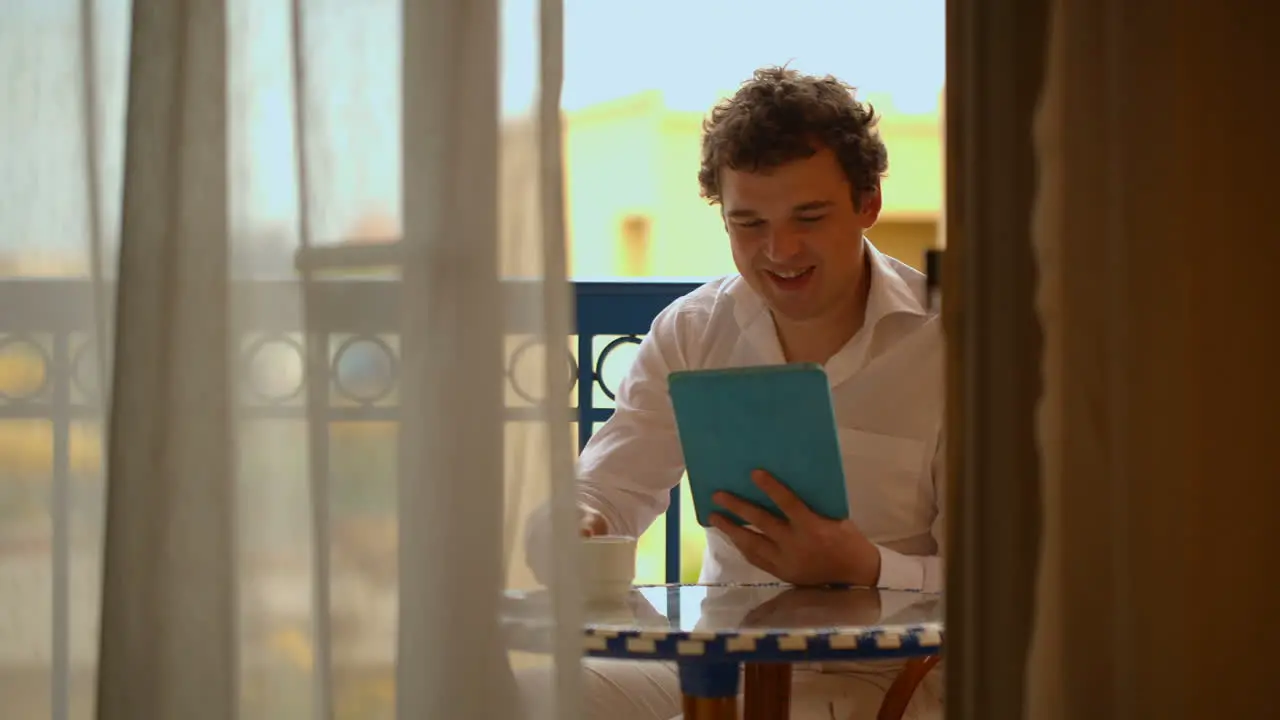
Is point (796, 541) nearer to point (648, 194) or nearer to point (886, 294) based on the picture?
point (886, 294)

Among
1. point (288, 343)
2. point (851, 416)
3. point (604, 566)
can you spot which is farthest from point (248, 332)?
point (851, 416)

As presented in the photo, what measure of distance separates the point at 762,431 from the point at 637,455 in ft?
1.91

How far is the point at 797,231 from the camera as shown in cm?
199

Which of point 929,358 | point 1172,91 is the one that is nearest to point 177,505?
point 1172,91

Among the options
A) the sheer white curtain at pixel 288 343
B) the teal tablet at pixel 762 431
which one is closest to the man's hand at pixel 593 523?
the teal tablet at pixel 762 431

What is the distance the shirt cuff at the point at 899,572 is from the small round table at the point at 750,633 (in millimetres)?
46

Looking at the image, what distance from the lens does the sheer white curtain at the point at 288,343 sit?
3.80 feet

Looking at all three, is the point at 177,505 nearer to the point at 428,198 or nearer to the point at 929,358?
the point at 428,198

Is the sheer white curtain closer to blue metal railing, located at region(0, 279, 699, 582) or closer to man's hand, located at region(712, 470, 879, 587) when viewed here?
blue metal railing, located at region(0, 279, 699, 582)

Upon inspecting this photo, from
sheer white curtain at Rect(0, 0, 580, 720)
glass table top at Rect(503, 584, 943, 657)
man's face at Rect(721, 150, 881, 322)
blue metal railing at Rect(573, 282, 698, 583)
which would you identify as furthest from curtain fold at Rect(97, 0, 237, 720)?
blue metal railing at Rect(573, 282, 698, 583)

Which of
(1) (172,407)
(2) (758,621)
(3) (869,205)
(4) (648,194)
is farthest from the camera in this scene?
(4) (648,194)

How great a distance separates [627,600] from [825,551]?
0.24 meters

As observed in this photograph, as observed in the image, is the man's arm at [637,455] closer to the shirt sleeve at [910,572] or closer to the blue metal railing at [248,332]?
the shirt sleeve at [910,572]

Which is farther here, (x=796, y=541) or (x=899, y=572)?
(x=899, y=572)
